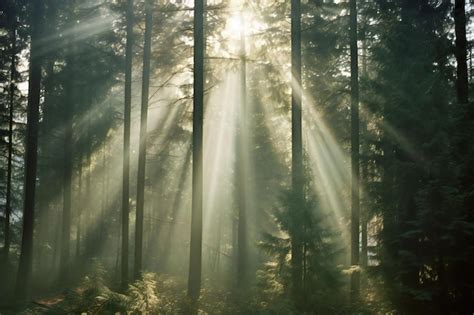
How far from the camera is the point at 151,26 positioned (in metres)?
16.7

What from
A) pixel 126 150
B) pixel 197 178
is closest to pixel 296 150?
pixel 197 178

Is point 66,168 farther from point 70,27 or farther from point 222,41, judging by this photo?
point 222,41

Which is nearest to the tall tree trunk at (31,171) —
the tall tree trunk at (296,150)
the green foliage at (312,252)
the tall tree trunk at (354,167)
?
the tall tree trunk at (296,150)

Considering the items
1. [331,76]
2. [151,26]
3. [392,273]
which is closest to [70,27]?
[151,26]

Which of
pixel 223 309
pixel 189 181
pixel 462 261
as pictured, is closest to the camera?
pixel 462 261

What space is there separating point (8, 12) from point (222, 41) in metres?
9.50

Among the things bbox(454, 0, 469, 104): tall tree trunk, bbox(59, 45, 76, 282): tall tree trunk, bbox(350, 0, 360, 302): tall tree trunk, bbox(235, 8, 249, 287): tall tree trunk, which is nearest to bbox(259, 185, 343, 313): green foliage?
bbox(350, 0, 360, 302): tall tree trunk

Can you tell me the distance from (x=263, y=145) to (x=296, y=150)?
9.64 m

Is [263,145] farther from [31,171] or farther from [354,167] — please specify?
[31,171]

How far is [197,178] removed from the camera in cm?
1345

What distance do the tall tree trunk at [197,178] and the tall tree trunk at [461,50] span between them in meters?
8.28

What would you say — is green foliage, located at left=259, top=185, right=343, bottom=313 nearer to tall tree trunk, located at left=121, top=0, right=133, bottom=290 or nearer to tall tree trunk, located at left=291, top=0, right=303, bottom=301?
tall tree trunk, located at left=291, top=0, right=303, bottom=301

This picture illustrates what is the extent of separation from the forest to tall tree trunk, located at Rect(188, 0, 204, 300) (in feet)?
0.18

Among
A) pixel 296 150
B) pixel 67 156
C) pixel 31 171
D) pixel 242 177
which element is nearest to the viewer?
pixel 296 150
